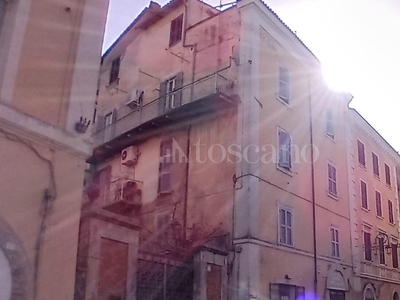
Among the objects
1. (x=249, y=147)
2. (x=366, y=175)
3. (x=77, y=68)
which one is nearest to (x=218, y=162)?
(x=249, y=147)

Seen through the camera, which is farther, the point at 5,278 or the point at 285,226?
the point at 285,226

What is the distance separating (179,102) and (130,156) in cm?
295

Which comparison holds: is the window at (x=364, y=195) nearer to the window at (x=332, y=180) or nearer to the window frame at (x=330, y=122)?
the window at (x=332, y=180)

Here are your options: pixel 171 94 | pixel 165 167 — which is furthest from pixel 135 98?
pixel 165 167

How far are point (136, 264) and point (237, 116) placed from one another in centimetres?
673

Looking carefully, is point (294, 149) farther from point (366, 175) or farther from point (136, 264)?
point (136, 264)

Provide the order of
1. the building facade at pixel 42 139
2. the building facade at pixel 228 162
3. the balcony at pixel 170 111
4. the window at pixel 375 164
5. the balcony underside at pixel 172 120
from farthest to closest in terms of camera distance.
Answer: the window at pixel 375 164
the balcony at pixel 170 111
the balcony underside at pixel 172 120
the building facade at pixel 228 162
the building facade at pixel 42 139

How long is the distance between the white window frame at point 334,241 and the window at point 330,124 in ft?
12.6

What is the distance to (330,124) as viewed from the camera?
760 inches

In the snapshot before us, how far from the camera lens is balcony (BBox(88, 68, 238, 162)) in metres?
14.9

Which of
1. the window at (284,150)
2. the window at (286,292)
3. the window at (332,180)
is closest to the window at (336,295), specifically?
the window at (286,292)

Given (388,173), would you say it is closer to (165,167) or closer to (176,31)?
(176,31)

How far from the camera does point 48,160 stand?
714cm

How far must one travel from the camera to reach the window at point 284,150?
50.5 feet
